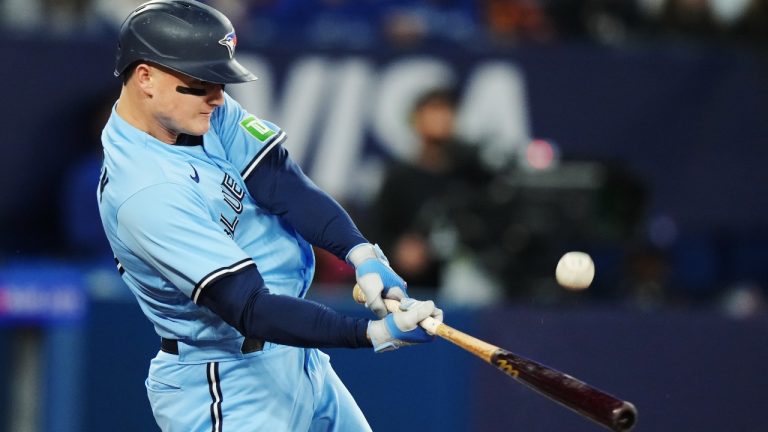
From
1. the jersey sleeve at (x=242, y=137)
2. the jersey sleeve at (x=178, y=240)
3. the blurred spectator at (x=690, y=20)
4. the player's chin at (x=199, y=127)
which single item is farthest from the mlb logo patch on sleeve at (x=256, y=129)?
the blurred spectator at (x=690, y=20)

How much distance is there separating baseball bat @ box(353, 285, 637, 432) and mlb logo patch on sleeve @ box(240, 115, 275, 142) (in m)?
0.74

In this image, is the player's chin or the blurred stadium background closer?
the player's chin

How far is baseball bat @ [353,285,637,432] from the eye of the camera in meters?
3.16

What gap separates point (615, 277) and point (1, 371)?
3772 mm

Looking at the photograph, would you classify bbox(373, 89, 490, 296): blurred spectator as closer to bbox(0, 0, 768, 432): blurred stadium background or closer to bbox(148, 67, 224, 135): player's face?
bbox(0, 0, 768, 432): blurred stadium background

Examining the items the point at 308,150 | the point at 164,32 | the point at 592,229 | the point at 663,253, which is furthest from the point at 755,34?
the point at 164,32

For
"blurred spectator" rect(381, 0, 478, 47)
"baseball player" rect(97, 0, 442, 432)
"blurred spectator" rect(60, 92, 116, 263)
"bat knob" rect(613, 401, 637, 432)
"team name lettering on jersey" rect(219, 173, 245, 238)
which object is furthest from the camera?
"blurred spectator" rect(381, 0, 478, 47)

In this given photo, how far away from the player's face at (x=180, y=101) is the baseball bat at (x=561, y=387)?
0.77m

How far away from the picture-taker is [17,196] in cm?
770

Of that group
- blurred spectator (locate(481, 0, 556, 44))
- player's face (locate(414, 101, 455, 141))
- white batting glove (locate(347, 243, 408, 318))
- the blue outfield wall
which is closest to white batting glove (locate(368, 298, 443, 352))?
white batting glove (locate(347, 243, 408, 318))

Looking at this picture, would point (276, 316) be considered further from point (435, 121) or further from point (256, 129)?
point (435, 121)

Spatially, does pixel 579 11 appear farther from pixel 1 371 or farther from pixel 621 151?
pixel 1 371

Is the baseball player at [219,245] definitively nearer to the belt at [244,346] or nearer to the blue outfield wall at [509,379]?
the belt at [244,346]

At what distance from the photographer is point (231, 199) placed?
12.3 ft
